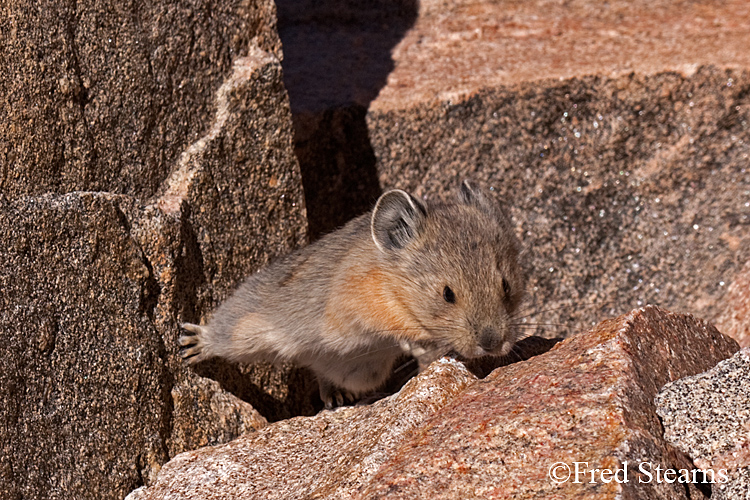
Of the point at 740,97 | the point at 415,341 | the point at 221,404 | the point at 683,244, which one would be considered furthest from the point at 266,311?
the point at 740,97

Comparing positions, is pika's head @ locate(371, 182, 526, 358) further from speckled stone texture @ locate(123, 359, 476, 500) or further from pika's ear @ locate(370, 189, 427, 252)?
speckled stone texture @ locate(123, 359, 476, 500)

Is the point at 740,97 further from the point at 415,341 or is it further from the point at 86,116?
the point at 86,116

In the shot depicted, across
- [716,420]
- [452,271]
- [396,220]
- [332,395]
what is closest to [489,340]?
[452,271]

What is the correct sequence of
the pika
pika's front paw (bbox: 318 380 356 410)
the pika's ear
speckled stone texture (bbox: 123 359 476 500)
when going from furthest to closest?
pika's front paw (bbox: 318 380 356 410), the pika's ear, the pika, speckled stone texture (bbox: 123 359 476 500)

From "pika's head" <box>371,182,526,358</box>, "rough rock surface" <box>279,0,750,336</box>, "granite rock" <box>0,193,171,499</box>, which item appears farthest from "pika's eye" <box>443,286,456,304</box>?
"rough rock surface" <box>279,0,750,336</box>

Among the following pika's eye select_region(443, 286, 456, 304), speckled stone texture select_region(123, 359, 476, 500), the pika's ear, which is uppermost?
the pika's ear

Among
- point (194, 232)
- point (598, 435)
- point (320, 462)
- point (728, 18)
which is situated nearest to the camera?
point (598, 435)

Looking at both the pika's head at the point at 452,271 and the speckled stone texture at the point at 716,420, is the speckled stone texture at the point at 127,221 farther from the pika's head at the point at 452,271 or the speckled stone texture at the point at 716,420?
the speckled stone texture at the point at 716,420
